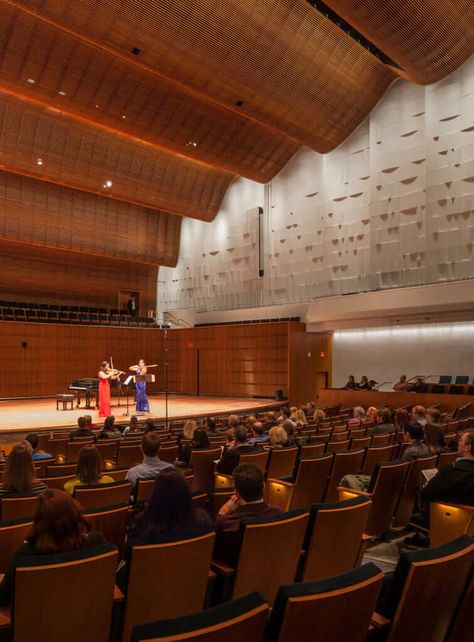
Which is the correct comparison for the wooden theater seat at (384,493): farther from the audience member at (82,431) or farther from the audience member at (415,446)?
the audience member at (82,431)

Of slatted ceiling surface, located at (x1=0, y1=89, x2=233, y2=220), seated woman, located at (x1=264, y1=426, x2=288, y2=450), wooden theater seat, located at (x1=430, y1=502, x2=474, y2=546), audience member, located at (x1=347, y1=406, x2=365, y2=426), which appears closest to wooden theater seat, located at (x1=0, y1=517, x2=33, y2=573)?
wooden theater seat, located at (x1=430, y1=502, x2=474, y2=546)

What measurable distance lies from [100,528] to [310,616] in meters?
1.63

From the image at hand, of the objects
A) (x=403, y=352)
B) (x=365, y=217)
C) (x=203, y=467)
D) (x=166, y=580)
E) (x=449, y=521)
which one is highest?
(x=365, y=217)

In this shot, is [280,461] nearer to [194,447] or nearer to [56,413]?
[194,447]

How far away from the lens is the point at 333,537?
109 inches

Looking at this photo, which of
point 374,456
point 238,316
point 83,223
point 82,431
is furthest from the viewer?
point 238,316

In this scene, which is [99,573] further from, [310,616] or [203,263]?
[203,263]

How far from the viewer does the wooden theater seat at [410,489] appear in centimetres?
432

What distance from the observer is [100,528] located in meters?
→ 2.83

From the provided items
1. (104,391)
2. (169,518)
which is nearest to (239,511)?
(169,518)

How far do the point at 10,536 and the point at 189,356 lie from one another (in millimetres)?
20285

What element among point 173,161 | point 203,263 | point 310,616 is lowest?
point 310,616

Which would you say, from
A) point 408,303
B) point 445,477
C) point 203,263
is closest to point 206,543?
point 445,477

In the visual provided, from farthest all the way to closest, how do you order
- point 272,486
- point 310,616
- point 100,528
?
1. point 272,486
2. point 100,528
3. point 310,616
